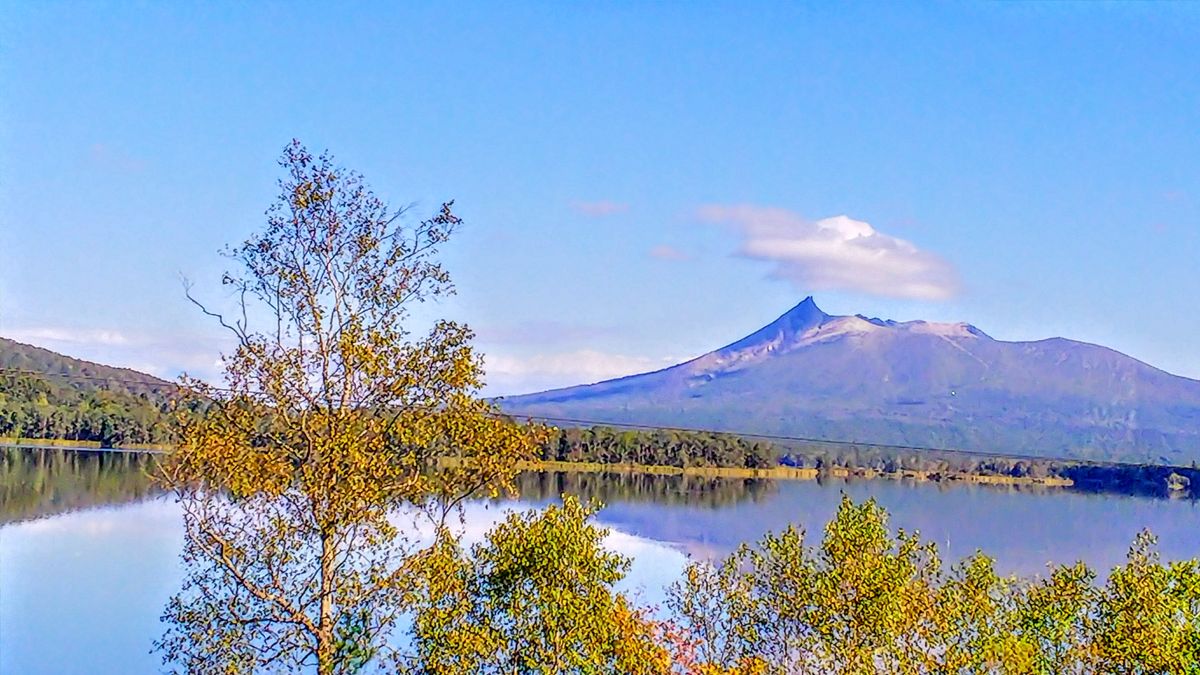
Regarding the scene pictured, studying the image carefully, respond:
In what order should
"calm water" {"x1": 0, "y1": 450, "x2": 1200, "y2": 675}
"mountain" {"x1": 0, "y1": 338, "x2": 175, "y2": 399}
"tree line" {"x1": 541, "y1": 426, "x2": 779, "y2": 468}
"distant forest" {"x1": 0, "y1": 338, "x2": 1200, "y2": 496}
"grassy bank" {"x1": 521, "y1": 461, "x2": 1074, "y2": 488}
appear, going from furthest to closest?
"mountain" {"x1": 0, "y1": 338, "x2": 175, "y2": 399} < "tree line" {"x1": 541, "y1": 426, "x2": 779, "y2": 468} < "grassy bank" {"x1": 521, "y1": 461, "x2": 1074, "y2": 488} < "distant forest" {"x1": 0, "y1": 338, "x2": 1200, "y2": 496} < "calm water" {"x1": 0, "y1": 450, "x2": 1200, "y2": 675}

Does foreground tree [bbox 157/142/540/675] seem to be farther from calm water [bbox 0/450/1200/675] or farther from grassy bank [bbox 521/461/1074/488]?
grassy bank [bbox 521/461/1074/488]

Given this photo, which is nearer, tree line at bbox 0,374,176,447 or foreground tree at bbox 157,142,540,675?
foreground tree at bbox 157,142,540,675

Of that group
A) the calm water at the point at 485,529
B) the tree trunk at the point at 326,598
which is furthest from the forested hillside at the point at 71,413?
the tree trunk at the point at 326,598

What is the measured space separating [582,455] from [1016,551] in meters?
36.2

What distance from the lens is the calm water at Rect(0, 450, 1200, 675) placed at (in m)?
22.1

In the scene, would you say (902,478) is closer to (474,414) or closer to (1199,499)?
(1199,499)

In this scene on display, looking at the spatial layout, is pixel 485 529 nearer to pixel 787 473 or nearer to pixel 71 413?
pixel 71 413

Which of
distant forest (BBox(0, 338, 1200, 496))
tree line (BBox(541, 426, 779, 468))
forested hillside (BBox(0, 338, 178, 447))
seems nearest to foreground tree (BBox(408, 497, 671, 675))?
distant forest (BBox(0, 338, 1200, 496))

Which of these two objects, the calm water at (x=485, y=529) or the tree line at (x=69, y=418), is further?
the tree line at (x=69, y=418)

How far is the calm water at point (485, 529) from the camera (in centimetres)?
2209

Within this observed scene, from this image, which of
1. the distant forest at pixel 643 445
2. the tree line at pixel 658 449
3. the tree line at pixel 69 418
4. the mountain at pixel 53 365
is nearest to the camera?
the tree line at pixel 69 418

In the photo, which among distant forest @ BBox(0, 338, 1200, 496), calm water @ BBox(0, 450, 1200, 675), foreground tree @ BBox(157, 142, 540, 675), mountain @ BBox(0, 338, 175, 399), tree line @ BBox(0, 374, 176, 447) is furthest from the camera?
mountain @ BBox(0, 338, 175, 399)

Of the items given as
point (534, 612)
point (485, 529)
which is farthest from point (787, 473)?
A: point (534, 612)

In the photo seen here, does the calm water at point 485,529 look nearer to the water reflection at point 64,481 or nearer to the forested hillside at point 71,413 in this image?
the water reflection at point 64,481
